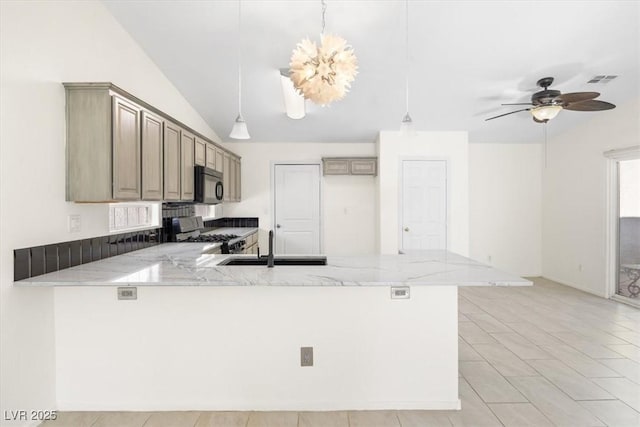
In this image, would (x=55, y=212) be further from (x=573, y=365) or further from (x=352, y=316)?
(x=573, y=365)

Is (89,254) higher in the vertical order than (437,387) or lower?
higher

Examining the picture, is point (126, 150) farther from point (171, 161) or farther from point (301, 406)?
point (301, 406)

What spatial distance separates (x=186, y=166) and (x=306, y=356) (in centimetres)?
229

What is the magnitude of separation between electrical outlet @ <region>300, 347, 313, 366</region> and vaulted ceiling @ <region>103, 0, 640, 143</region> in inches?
107

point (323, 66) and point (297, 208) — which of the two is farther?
point (297, 208)

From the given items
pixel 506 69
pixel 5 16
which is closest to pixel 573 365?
pixel 506 69

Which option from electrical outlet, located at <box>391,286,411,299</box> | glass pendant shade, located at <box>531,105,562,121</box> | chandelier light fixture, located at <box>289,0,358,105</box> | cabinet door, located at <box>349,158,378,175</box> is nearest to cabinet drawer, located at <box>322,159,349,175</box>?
cabinet door, located at <box>349,158,378,175</box>

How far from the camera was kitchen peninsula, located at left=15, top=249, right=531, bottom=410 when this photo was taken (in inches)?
87.7

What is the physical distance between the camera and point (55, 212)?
2.27m

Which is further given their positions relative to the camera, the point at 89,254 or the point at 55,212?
the point at 89,254

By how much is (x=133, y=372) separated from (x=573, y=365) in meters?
3.26

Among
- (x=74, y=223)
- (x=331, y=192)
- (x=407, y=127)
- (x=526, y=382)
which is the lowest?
(x=526, y=382)

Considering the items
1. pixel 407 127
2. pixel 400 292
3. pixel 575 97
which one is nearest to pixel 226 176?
pixel 407 127

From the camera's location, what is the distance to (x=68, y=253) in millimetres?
2365
